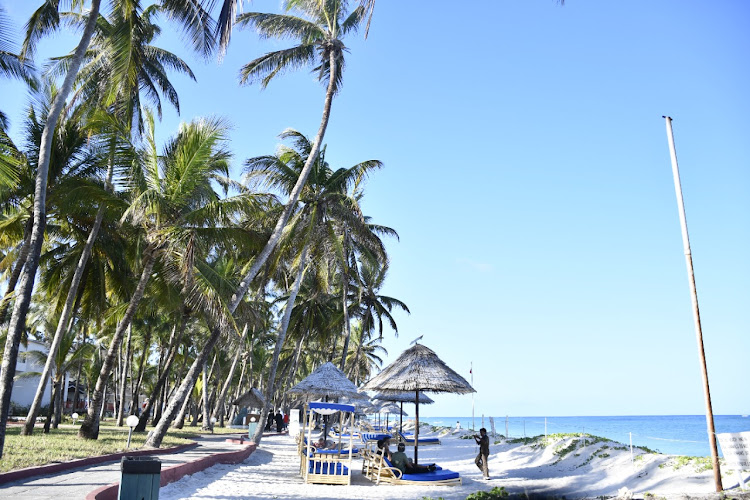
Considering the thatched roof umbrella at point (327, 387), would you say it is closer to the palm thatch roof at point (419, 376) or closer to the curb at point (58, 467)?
the palm thatch roof at point (419, 376)

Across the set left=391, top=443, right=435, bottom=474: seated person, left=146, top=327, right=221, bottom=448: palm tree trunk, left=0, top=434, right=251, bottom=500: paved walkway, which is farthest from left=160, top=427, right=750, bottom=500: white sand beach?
left=146, top=327, right=221, bottom=448: palm tree trunk

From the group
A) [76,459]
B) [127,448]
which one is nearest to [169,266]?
[127,448]

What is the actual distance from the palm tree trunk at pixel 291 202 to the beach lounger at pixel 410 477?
5197 mm

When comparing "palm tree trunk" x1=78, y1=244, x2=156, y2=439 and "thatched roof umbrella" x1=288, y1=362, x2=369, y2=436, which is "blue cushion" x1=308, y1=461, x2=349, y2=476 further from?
"palm tree trunk" x1=78, y1=244, x2=156, y2=439

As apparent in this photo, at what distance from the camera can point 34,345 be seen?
1710 inches

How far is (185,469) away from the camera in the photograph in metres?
11.0

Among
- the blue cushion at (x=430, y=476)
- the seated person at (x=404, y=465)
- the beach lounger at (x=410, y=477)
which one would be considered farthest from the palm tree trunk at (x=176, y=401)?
the blue cushion at (x=430, y=476)

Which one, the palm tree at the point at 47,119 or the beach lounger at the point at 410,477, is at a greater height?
the palm tree at the point at 47,119

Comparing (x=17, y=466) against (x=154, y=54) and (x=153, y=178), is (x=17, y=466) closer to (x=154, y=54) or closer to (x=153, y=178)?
(x=153, y=178)

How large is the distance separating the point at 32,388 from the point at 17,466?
38716 millimetres

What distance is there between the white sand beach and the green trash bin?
288cm

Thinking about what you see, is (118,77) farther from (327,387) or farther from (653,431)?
(653,431)

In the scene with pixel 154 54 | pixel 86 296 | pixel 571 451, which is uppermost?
pixel 154 54

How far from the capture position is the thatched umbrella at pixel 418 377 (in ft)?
44.4
